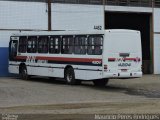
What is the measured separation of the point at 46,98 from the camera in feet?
71.5

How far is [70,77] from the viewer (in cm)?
2881

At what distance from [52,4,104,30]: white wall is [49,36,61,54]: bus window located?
8337 millimetres

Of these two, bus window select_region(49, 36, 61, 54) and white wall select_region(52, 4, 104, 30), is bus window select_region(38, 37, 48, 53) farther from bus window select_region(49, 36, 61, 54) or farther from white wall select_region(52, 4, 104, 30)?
white wall select_region(52, 4, 104, 30)

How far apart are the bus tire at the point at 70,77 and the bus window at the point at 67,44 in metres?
1.00

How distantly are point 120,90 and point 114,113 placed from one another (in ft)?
35.6

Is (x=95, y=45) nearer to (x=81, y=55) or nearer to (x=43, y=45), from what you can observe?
(x=81, y=55)

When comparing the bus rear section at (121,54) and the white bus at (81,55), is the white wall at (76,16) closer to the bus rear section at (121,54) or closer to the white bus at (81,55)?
the white bus at (81,55)

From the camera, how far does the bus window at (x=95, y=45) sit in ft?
87.1

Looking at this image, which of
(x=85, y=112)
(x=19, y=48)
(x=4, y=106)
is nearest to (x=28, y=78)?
(x=19, y=48)

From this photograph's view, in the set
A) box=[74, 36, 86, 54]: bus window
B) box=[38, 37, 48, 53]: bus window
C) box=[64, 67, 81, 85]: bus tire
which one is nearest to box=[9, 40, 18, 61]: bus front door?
box=[38, 37, 48, 53]: bus window

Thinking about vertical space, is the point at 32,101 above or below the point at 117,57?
below

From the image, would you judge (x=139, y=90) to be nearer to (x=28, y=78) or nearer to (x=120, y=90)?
(x=120, y=90)

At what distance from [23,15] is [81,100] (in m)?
17.8

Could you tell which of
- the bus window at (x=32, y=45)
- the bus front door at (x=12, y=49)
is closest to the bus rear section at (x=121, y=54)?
the bus window at (x=32, y=45)
